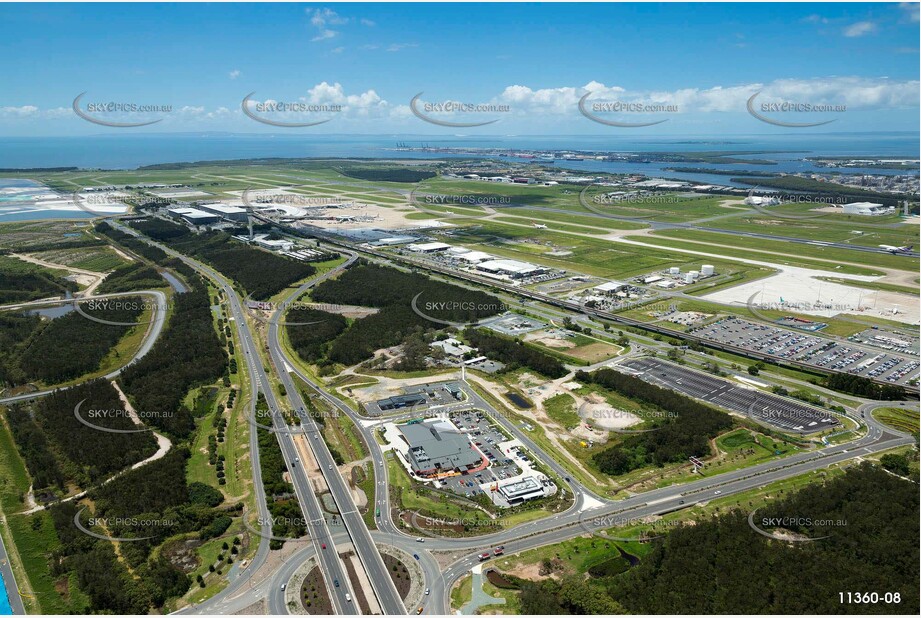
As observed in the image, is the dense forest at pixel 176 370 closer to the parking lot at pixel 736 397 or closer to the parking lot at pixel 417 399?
the parking lot at pixel 417 399

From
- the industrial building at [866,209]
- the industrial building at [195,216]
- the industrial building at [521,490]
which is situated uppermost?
the industrial building at [195,216]

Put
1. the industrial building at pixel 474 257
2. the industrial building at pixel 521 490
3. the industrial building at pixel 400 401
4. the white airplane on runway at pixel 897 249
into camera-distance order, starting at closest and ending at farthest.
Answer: the industrial building at pixel 521 490 → the industrial building at pixel 400 401 → the industrial building at pixel 474 257 → the white airplane on runway at pixel 897 249

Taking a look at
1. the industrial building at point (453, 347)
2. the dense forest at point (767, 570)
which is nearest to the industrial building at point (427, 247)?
the industrial building at point (453, 347)

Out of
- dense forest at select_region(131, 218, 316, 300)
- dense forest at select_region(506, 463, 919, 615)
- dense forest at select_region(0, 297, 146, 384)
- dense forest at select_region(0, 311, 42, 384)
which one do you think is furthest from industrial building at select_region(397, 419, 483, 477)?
dense forest at select_region(131, 218, 316, 300)

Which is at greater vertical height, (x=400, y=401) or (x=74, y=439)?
(x=74, y=439)

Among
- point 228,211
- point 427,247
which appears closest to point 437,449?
point 427,247

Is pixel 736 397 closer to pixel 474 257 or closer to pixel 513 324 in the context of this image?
pixel 513 324
